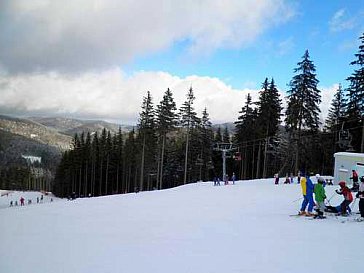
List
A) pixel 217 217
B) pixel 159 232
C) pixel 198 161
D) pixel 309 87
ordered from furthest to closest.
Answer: pixel 198 161 → pixel 309 87 → pixel 217 217 → pixel 159 232

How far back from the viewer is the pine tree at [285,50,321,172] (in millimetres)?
42406

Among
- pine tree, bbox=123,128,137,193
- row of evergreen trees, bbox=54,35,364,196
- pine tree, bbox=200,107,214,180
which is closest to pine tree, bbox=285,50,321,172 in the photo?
row of evergreen trees, bbox=54,35,364,196

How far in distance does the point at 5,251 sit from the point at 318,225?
9.85m

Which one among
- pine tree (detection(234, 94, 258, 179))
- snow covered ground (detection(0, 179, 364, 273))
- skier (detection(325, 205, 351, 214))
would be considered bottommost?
snow covered ground (detection(0, 179, 364, 273))

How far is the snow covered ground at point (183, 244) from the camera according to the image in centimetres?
756

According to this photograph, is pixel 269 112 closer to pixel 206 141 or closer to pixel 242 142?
pixel 242 142

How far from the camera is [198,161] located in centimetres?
6231

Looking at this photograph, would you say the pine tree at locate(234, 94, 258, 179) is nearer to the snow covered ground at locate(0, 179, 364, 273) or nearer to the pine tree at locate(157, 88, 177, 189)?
the pine tree at locate(157, 88, 177, 189)

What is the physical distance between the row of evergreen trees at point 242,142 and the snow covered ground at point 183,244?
85.1 feet

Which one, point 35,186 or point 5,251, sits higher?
point 5,251

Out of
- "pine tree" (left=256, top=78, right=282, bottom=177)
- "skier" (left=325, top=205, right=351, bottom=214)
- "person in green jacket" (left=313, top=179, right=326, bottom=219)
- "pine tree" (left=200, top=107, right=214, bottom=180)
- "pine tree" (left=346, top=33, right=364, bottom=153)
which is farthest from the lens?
"pine tree" (left=200, top=107, right=214, bottom=180)

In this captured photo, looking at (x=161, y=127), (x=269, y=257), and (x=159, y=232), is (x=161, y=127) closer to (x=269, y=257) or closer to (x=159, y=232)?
(x=159, y=232)

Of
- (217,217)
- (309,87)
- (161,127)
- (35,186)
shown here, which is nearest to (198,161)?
(161,127)

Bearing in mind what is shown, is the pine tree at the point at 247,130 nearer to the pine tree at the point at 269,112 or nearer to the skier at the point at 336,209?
the pine tree at the point at 269,112
